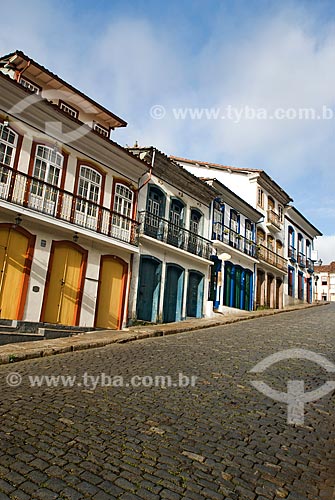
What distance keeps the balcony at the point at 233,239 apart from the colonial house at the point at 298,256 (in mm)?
6857

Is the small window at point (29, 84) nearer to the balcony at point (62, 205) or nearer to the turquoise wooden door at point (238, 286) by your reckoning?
the balcony at point (62, 205)

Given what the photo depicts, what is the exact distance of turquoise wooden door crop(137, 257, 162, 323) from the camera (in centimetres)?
1491

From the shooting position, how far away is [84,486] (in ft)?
10.8

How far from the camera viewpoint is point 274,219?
86.0ft

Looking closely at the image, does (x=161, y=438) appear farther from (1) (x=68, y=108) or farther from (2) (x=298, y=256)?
(2) (x=298, y=256)

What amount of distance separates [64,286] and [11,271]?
1823mm

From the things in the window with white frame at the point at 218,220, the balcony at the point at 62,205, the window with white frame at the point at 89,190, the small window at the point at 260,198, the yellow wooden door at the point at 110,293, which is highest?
the small window at the point at 260,198

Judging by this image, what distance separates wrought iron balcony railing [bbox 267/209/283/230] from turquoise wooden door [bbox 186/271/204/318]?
30.3 feet

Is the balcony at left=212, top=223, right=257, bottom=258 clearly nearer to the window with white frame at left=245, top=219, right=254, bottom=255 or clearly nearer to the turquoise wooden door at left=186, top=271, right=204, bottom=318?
the window with white frame at left=245, top=219, right=254, bottom=255

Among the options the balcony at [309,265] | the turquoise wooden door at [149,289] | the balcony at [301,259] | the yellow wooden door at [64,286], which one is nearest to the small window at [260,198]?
the balcony at [301,259]

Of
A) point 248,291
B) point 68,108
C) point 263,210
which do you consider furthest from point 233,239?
point 68,108

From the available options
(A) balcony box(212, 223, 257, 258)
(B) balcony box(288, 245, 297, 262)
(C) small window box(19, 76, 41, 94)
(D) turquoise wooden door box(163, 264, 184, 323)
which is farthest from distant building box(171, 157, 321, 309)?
(C) small window box(19, 76, 41, 94)

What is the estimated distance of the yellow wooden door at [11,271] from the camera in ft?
34.6

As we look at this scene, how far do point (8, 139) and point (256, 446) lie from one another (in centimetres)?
1006
